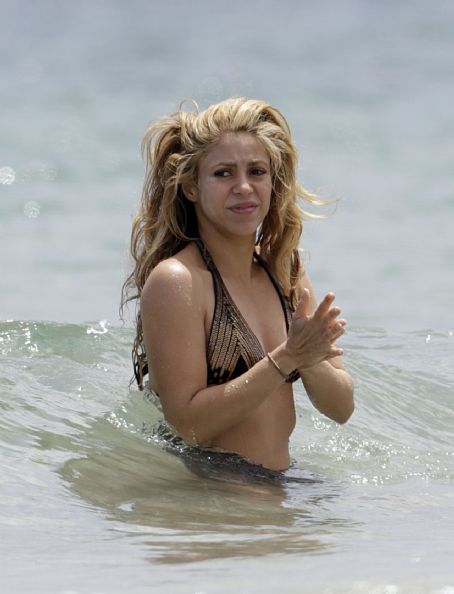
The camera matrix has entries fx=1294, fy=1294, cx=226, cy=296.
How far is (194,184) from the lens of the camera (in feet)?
14.5

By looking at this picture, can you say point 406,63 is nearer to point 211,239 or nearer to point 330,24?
point 330,24

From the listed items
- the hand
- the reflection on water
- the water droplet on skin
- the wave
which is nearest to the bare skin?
the hand

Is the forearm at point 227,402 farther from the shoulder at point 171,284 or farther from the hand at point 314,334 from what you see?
the shoulder at point 171,284

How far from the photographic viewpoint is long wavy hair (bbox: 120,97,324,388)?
4.38 m

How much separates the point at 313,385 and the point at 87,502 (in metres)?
0.91

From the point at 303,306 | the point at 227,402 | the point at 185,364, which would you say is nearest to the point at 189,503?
the point at 227,402

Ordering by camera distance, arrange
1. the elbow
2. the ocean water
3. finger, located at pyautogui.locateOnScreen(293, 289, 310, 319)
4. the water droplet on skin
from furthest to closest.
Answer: the water droplet on skin, the elbow, finger, located at pyautogui.locateOnScreen(293, 289, 310, 319), the ocean water

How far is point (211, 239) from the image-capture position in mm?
4457

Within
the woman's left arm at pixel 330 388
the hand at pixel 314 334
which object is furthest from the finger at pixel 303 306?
the woman's left arm at pixel 330 388

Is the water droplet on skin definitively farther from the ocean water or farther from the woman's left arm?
the woman's left arm

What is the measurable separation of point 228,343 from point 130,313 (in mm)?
3077

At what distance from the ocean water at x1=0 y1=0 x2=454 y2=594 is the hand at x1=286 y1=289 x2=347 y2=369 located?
462 millimetres

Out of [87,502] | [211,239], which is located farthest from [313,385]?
[87,502]

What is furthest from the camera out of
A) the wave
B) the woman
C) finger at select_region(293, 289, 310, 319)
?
the wave
